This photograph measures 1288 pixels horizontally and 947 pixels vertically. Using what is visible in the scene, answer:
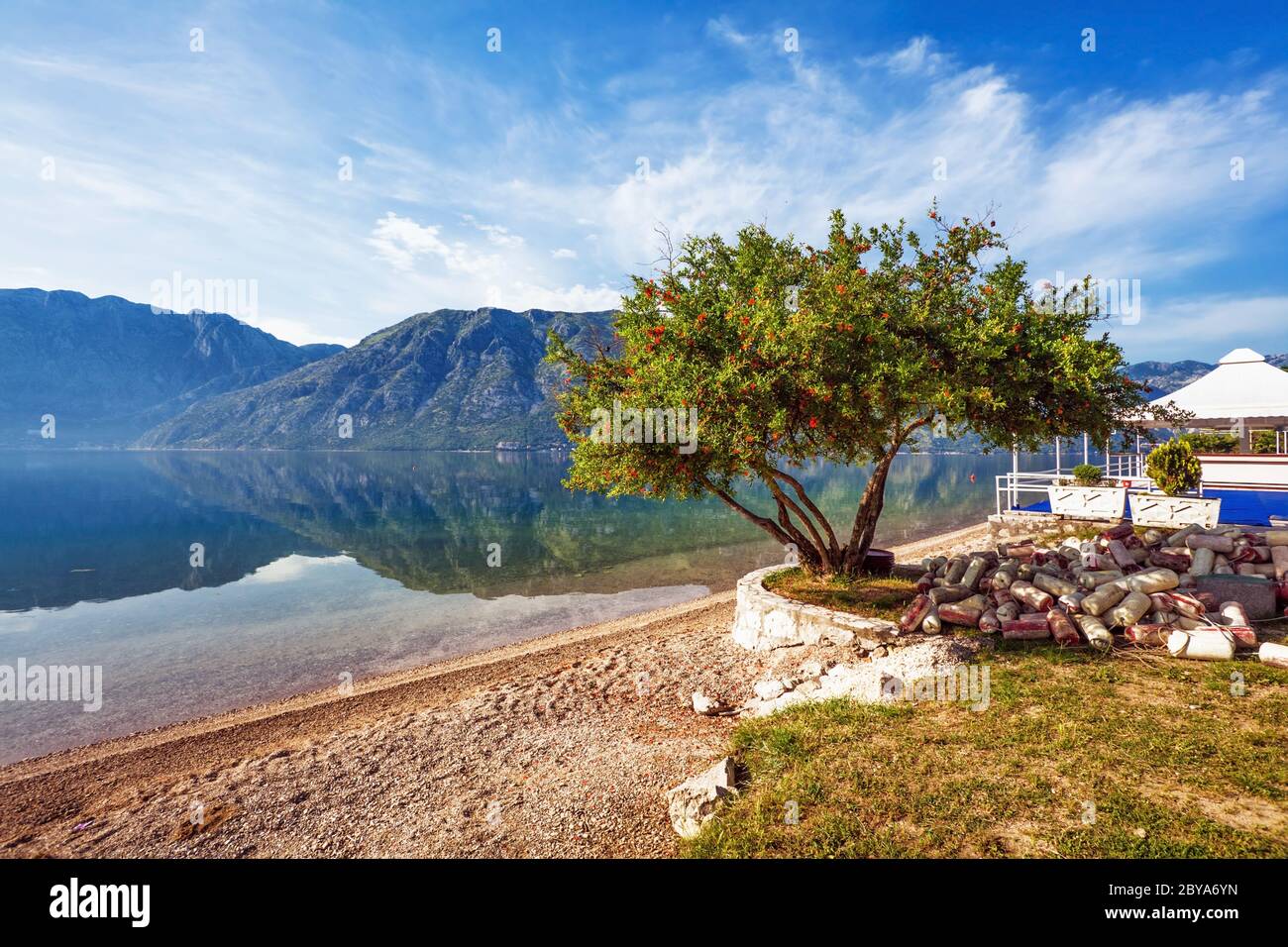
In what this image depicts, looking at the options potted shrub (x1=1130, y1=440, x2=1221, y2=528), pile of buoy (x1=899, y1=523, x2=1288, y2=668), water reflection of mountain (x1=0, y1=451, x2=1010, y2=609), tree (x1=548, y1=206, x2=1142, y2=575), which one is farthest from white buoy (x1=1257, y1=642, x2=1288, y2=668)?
water reflection of mountain (x1=0, y1=451, x2=1010, y2=609)

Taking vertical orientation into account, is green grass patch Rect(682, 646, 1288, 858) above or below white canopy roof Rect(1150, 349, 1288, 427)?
below

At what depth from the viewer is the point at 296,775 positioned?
10.1 metres

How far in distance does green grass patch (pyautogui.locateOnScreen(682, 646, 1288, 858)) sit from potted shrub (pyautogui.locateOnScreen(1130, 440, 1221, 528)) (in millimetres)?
10602

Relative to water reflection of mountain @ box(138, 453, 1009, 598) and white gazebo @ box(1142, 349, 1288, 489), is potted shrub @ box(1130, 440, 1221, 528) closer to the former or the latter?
white gazebo @ box(1142, 349, 1288, 489)

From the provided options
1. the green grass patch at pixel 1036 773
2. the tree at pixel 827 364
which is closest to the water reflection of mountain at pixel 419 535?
→ the tree at pixel 827 364

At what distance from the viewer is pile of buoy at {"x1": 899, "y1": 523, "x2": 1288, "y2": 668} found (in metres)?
8.98

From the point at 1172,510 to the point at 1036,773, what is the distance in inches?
620

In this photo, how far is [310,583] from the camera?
29.8m

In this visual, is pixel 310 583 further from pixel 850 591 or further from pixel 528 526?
pixel 850 591

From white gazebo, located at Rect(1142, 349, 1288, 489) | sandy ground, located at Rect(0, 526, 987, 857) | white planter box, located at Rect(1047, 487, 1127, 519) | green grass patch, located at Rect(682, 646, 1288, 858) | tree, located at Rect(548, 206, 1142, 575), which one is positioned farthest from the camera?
white gazebo, located at Rect(1142, 349, 1288, 489)

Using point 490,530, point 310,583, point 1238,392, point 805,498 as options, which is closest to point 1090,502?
point 1238,392

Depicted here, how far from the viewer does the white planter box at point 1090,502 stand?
18.0 m

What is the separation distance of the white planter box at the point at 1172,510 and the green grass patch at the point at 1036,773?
1050 centimetres
